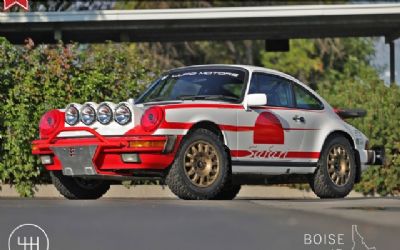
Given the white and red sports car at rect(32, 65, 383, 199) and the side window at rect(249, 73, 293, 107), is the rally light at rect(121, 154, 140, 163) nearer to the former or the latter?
the white and red sports car at rect(32, 65, 383, 199)

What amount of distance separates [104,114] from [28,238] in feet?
9.73

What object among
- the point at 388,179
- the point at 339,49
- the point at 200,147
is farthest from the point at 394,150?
the point at 339,49

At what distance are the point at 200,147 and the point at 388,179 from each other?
6916 mm

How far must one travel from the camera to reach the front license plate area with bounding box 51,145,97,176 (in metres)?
10.8

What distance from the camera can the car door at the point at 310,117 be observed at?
39.7 feet

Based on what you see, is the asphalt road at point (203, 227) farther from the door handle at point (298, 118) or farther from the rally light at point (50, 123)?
the door handle at point (298, 118)

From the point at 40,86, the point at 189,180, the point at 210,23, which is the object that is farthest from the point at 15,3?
the point at 189,180

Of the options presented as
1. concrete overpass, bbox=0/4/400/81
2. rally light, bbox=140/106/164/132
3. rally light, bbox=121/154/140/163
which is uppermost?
concrete overpass, bbox=0/4/400/81

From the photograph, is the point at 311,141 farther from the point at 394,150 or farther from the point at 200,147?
the point at 394,150

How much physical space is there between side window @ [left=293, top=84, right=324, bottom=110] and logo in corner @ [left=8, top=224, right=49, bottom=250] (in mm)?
4990

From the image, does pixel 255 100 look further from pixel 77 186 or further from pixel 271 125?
pixel 77 186

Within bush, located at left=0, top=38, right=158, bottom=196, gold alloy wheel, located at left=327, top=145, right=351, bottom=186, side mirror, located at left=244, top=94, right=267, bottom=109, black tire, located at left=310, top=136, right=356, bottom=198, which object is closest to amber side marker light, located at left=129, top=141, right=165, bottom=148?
side mirror, located at left=244, top=94, right=267, bottom=109

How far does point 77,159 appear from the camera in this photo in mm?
10844

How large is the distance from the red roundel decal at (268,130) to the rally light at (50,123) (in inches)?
82.7
